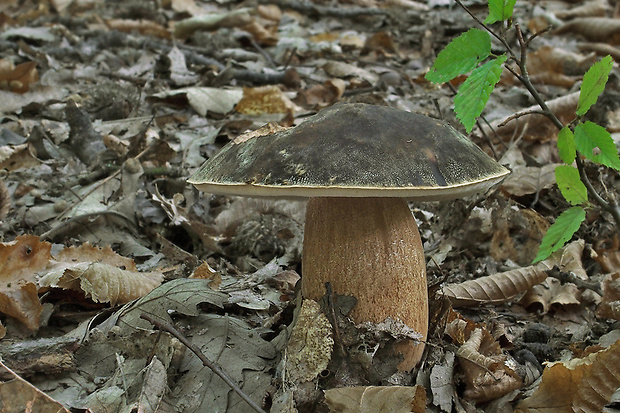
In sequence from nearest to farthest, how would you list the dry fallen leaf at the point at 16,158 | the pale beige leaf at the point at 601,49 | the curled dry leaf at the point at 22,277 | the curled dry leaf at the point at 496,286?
the curled dry leaf at the point at 22,277 < the curled dry leaf at the point at 496,286 < the dry fallen leaf at the point at 16,158 < the pale beige leaf at the point at 601,49

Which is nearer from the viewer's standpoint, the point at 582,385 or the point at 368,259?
the point at 582,385

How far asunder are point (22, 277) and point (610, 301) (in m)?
2.53

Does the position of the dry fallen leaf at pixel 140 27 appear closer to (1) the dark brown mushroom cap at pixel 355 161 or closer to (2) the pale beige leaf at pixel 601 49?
(2) the pale beige leaf at pixel 601 49

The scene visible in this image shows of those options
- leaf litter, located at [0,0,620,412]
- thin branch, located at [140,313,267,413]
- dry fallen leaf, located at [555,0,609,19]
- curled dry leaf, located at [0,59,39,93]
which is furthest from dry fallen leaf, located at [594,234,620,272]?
dry fallen leaf, located at [555,0,609,19]

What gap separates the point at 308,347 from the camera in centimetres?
177

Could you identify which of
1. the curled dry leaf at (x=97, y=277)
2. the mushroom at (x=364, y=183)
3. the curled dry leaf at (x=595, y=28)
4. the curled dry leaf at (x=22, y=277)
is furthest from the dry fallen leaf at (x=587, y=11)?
the curled dry leaf at (x=22, y=277)

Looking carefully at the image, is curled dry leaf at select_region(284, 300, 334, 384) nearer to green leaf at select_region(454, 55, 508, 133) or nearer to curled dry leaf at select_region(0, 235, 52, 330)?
green leaf at select_region(454, 55, 508, 133)

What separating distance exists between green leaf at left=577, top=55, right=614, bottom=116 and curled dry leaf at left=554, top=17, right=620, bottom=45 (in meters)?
5.52

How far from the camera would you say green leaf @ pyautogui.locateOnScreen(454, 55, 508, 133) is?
1.72 meters

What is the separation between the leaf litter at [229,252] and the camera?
178 cm

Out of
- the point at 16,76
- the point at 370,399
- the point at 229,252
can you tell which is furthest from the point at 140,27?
the point at 370,399

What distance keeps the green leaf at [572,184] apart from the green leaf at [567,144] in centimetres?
6

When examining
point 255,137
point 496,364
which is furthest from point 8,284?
point 496,364

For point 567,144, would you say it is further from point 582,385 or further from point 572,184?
point 582,385
